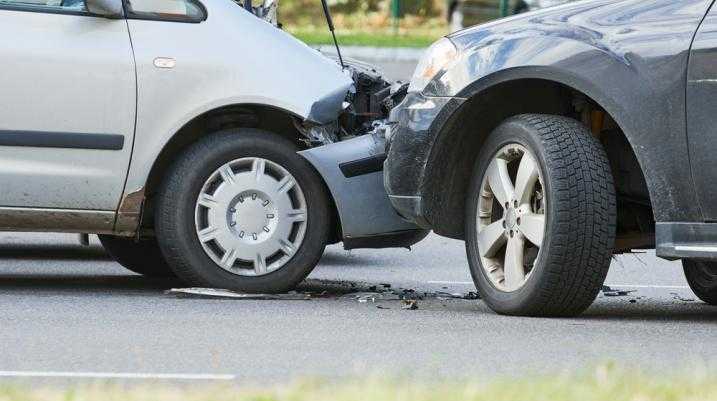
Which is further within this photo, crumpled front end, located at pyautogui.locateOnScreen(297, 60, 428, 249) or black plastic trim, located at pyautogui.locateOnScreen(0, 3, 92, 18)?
crumpled front end, located at pyautogui.locateOnScreen(297, 60, 428, 249)

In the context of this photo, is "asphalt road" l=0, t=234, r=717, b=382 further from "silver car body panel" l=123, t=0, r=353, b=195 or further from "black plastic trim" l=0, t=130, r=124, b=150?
"silver car body panel" l=123, t=0, r=353, b=195

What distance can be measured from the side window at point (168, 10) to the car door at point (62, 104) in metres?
0.09

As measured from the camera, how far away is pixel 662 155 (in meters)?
6.99

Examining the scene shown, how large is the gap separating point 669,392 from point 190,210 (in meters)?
3.60

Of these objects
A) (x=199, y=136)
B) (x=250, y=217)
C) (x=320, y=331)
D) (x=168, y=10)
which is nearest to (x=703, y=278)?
(x=250, y=217)

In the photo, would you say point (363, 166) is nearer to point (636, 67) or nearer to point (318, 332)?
point (318, 332)

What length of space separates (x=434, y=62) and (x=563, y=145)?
2.65ft

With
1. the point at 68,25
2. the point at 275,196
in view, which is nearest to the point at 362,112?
the point at 275,196

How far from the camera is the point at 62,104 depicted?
8008mm

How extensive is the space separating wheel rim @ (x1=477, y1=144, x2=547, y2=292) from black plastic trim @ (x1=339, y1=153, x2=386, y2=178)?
0.69 m

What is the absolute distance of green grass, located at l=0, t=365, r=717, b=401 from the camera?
489 cm

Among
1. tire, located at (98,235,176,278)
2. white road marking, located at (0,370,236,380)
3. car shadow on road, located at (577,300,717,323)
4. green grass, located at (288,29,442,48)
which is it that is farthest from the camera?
green grass, located at (288,29,442,48)

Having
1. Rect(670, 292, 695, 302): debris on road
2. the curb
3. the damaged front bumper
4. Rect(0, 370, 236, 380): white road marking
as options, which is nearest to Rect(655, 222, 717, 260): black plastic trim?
the damaged front bumper

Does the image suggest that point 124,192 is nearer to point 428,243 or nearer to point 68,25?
point 68,25
